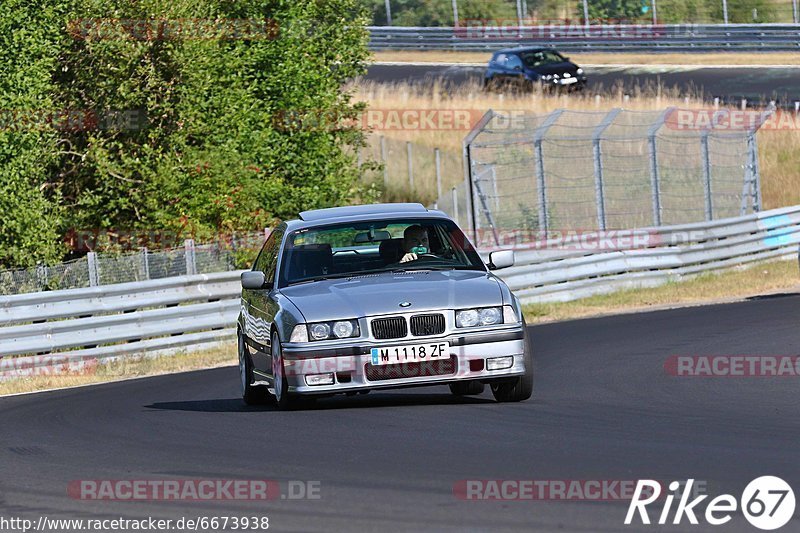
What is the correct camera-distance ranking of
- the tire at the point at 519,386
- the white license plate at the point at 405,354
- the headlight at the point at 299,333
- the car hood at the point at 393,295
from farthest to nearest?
the tire at the point at 519,386, the headlight at the point at 299,333, the car hood at the point at 393,295, the white license plate at the point at 405,354

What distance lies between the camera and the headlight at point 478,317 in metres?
10.8

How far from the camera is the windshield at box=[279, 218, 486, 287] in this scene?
39.0ft

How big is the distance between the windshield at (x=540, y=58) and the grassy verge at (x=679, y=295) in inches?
905

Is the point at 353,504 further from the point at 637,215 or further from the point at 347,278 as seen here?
the point at 637,215

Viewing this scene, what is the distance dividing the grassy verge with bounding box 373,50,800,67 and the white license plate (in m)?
41.4

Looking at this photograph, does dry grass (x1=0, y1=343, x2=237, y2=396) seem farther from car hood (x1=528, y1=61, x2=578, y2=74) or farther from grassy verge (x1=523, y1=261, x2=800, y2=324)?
car hood (x1=528, y1=61, x2=578, y2=74)

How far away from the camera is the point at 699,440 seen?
344 inches

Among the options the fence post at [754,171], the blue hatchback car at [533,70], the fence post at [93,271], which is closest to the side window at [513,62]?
the blue hatchback car at [533,70]

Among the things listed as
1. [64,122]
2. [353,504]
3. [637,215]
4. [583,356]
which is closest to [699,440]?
[353,504]

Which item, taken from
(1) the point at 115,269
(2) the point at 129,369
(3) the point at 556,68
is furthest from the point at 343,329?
(3) the point at 556,68

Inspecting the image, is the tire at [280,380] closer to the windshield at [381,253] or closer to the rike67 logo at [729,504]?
the windshield at [381,253]

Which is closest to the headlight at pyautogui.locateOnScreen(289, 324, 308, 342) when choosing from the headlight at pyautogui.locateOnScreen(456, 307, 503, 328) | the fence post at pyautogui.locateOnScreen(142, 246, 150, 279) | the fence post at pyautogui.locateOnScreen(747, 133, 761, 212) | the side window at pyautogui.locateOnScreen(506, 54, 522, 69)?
the headlight at pyautogui.locateOnScreen(456, 307, 503, 328)

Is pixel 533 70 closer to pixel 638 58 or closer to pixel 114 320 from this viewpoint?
pixel 638 58

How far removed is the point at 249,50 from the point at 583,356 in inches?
526
